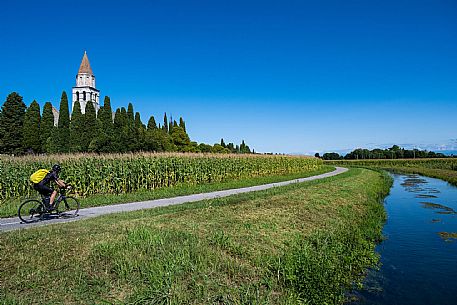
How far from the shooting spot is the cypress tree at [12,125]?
46781 mm

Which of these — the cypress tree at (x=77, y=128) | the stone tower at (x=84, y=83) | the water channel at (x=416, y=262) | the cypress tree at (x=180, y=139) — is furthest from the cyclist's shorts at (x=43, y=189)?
the stone tower at (x=84, y=83)

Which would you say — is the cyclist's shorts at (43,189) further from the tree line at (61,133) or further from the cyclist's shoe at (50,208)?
the tree line at (61,133)

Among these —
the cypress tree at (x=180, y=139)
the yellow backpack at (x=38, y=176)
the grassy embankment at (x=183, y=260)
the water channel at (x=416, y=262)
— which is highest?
the cypress tree at (x=180, y=139)

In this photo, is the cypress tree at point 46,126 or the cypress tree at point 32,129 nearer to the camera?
the cypress tree at point 32,129

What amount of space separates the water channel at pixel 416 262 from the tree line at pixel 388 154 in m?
83.2

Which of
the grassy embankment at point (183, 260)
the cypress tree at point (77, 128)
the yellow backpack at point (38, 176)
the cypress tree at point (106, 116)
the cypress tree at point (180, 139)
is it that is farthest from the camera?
the cypress tree at point (180, 139)

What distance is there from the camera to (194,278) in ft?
21.4

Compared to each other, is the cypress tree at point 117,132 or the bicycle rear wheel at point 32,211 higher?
the cypress tree at point 117,132

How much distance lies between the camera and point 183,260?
6961 millimetres

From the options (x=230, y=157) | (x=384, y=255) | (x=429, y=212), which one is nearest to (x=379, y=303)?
(x=384, y=255)

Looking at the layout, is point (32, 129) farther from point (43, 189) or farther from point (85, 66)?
point (43, 189)

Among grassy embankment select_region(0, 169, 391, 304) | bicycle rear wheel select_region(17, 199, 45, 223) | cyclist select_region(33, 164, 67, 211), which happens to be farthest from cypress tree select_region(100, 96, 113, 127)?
grassy embankment select_region(0, 169, 391, 304)

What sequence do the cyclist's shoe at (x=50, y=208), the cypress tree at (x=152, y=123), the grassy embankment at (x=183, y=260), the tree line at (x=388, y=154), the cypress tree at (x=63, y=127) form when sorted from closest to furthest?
the grassy embankment at (x=183, y=260) → the cyclist's shoe at (x=50, y=208) → the cypress tree at (x=63, y=127) → the cypress tree at (x=152, y=123) → the tree line at (x=388, y=154)

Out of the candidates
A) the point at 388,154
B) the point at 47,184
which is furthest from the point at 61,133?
the point at 388,154
